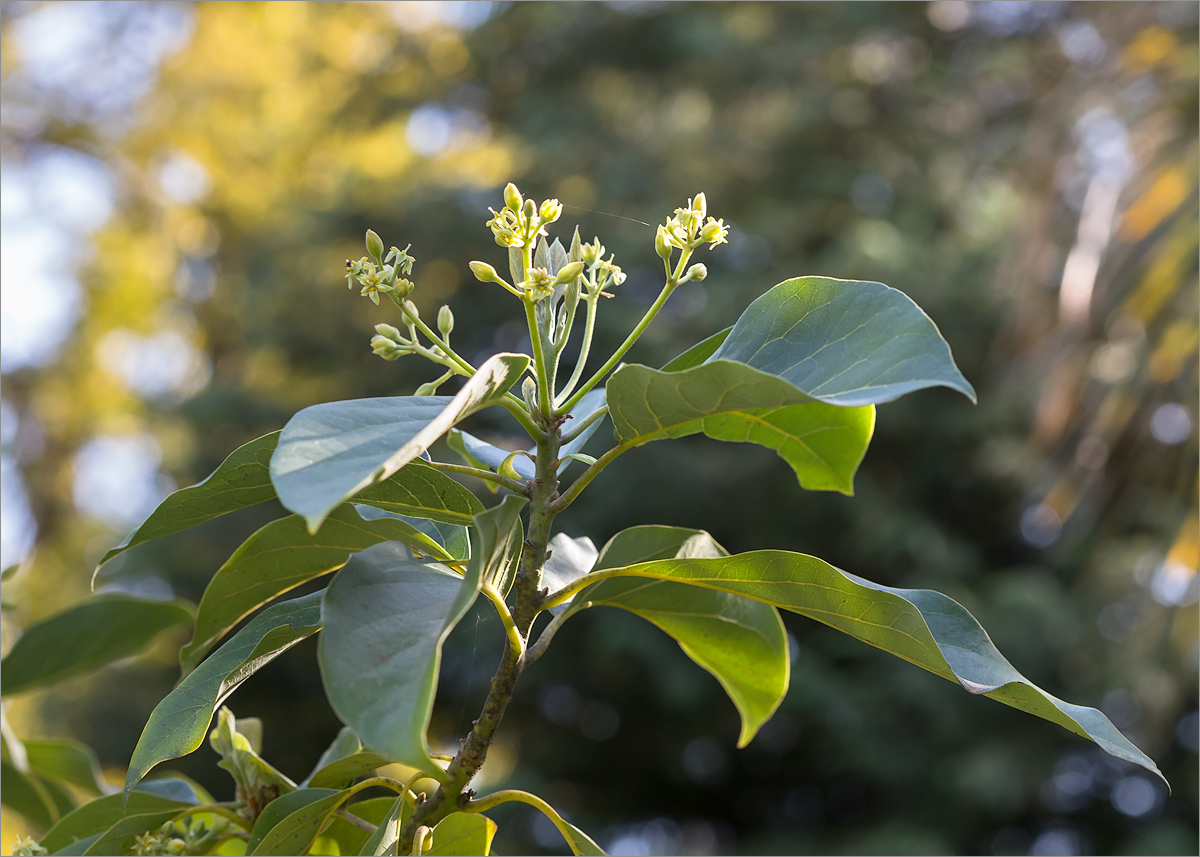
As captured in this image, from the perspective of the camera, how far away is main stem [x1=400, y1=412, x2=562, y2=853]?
38 centimetres

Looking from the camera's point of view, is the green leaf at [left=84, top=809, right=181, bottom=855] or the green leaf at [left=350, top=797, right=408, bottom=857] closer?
the green leaf at [left=350, top=797, right=408, bottom=857]

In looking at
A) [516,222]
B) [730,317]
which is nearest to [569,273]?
[516,222]

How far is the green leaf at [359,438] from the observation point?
0.87ft

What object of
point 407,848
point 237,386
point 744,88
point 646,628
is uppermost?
point 407,848

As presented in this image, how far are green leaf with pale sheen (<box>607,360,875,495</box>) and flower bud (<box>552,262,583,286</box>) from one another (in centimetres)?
5

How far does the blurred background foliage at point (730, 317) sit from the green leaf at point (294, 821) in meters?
2.28

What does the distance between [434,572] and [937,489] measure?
4063mm

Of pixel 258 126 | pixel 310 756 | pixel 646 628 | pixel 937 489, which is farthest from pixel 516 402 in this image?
pixel 258 126

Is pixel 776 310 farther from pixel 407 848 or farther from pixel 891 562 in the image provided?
pixel 891 562

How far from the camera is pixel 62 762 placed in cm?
65

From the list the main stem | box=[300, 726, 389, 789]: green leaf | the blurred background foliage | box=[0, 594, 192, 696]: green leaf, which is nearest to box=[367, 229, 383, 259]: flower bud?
the main stem

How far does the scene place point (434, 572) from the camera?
0.34 m

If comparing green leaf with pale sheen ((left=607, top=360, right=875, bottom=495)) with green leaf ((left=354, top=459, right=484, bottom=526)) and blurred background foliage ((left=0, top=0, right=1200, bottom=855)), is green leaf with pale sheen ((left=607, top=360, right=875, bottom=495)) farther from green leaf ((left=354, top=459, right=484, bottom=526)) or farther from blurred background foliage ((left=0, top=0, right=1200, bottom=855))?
blurred background foliage ((left=0, top=0, right=1200, bottom=855))

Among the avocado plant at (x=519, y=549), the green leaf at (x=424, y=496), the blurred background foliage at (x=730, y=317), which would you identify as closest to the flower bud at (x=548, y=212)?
the avocado plant at (x=519, y=549)
